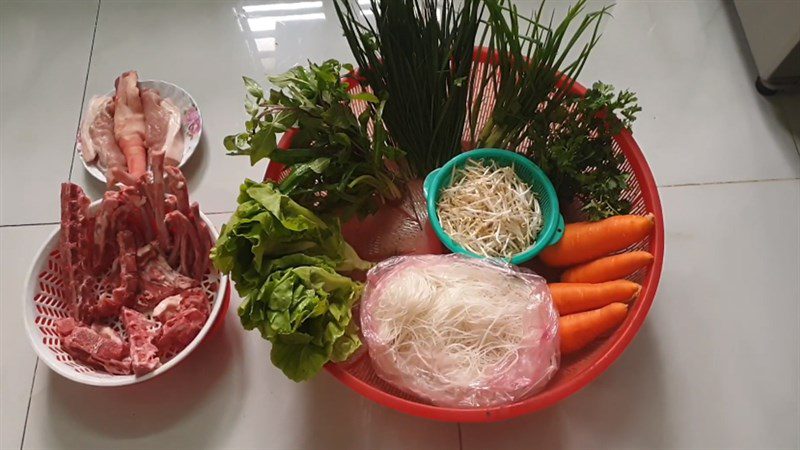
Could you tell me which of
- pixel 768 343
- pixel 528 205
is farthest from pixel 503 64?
pixel 768 343

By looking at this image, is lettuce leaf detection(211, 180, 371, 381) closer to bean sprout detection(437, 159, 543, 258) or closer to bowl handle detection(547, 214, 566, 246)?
bean sprout detection(437, 159, 543, 258)

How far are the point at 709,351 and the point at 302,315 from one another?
66cm

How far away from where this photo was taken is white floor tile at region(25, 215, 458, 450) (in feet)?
3.22

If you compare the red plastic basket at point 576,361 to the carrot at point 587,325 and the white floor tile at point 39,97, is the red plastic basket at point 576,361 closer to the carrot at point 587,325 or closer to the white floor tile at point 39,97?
the carrot at point 587,325

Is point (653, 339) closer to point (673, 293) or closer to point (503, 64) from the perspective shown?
point (673, 293)

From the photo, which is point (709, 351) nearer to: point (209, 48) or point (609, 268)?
point (609, 268)

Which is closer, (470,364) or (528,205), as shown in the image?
(470,364)

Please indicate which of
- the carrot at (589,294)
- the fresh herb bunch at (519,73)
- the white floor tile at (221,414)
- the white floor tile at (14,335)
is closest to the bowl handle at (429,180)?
the fresh herb bunch at (519,73)

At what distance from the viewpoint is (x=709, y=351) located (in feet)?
3.40

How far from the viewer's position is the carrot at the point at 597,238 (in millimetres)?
906

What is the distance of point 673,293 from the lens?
1.08 meters

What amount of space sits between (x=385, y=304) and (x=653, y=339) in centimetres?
46

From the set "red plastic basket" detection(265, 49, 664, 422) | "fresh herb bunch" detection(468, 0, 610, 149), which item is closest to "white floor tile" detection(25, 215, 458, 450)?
"red plastic basket" detection(265, 49, 664, 422)

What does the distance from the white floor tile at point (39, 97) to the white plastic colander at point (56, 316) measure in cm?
22
